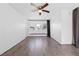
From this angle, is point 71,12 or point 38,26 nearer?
point 71,12

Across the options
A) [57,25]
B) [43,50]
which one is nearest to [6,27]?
[43,50]

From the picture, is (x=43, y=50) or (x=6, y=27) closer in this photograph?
(x=6, y=27)

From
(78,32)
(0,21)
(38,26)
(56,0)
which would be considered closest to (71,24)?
(78,32)

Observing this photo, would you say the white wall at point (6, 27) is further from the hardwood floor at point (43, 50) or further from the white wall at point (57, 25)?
the white wall at point (57, 25)

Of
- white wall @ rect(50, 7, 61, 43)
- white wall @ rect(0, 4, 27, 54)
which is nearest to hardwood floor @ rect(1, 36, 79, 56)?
white wall @ rect(0, 4, 27, 54)

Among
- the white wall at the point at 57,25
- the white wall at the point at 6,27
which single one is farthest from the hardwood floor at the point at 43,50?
the white wall at the point at 57,25

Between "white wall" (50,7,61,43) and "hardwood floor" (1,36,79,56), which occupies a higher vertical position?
"white wall" (50,7,61,43)

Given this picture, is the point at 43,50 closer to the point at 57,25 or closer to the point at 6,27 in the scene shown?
the point at 6,27

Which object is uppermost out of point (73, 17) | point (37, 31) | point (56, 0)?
point (56, 0)

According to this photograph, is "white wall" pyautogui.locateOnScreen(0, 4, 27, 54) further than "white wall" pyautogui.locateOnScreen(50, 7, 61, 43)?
No

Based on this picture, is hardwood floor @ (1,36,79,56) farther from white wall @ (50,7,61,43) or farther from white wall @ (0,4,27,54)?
white wall @ (50,7,61,43)

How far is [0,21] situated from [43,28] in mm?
15367

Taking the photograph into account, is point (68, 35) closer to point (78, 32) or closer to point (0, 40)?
point (78, 32)

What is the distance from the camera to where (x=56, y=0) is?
16.0 feet
